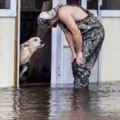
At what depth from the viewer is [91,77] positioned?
45.6 feet

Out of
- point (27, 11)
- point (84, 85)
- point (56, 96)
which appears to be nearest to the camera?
point (56, 96)

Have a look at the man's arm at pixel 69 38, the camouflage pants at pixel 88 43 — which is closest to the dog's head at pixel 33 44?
the man's arm at pixel 69 38

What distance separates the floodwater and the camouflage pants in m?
0.35

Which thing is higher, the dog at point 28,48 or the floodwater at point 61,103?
the dog at point 28,48

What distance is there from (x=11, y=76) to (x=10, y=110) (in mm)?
2989

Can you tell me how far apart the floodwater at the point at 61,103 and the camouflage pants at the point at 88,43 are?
1.14 feet

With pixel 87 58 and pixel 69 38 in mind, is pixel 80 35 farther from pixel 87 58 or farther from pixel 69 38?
pixel 87 58

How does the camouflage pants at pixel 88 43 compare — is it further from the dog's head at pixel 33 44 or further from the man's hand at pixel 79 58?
the dog's head at pixel 33 44

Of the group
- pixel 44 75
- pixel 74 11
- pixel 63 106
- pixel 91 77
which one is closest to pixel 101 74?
pixel 91 77

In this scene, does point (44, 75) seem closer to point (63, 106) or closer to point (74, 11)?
point (74, 11)

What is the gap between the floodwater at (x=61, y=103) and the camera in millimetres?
9844

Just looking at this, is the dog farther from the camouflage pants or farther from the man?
the camouflage pants

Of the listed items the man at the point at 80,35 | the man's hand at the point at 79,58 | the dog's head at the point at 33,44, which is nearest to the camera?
the man at the point at 80,35

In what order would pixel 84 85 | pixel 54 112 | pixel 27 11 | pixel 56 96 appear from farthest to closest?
pixel 27 11
pixel 84 85
pixel 56 96
pixel 54 112
